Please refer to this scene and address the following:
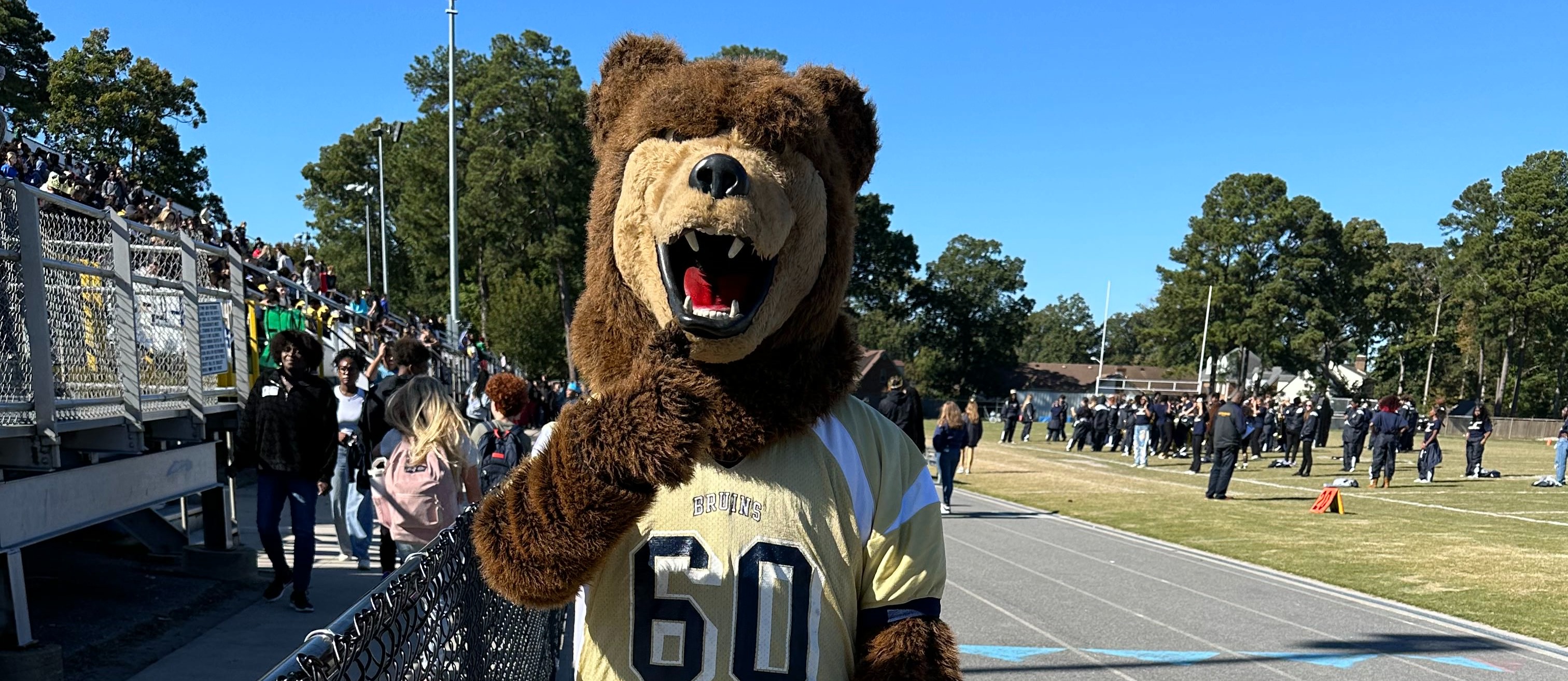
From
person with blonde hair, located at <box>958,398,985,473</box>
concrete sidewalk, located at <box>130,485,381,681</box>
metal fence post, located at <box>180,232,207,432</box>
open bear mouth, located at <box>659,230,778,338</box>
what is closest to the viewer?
open bear mouth, located at <box>659,230,778,338</box>

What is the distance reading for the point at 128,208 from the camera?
1535 centimetres

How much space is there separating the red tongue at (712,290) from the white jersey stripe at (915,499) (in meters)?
0.57

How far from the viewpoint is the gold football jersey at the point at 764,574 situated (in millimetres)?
2045

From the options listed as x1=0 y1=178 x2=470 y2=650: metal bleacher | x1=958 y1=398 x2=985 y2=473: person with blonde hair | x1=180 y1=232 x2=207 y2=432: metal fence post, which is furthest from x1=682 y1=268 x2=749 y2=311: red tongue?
x1=958 y1=398 x2=985 y2=473: person with blonde hair

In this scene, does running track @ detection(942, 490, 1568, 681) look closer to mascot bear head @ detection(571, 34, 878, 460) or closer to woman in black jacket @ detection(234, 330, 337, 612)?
woman in black jacket @ detection(234, 330, 337, 612)

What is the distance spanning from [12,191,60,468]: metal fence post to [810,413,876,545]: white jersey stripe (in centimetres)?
455

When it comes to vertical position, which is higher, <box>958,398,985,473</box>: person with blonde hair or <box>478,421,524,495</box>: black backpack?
<box>478,421,524,495</box>: black backpack

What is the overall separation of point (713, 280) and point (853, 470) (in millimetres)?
502

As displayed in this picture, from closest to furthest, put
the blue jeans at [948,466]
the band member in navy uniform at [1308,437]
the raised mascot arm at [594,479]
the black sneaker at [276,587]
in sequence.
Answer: the raised mascot arm at [594,479] → the black sneaker at [276,587] → the blue jeans at [948,466] → the band member in navy uniform at [1308,437]

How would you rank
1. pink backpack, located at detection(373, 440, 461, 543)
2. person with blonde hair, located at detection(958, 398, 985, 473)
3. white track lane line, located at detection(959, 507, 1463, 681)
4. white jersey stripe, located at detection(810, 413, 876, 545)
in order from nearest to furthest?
white jersey stripe, located at detection(810, 413, 876, 545) → pink backpack, located at detection(373, 440, 461, 543) → white track lane line, located at detection(959, 507, 1463, 681) → person with blonde hair, located at detection(958, 398, 985, 473)

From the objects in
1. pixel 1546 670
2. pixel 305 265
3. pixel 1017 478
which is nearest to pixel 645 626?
pixel 1546 670

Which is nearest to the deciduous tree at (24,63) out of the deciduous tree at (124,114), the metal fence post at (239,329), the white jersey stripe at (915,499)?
the deciduous tree at (124,114)

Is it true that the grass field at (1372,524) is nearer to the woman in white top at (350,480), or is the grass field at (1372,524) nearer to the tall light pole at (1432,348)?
the woman in white top at (350,480)

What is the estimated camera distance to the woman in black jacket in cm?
643
